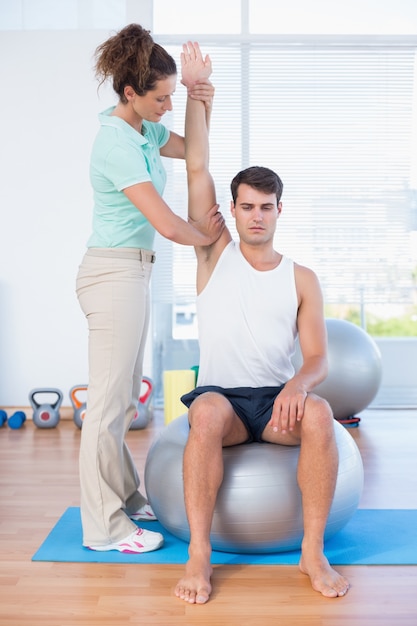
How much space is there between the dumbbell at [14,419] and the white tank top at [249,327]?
2118mm

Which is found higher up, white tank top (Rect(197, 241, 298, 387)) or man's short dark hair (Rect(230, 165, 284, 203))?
man's short dark hair (Rect(230, 165, 284, 203))

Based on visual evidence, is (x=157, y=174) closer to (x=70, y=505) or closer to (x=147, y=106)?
(x=147, y=106)

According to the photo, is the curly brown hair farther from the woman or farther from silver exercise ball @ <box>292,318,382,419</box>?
silver exercise ball @ <box>292,318,382,419</box>

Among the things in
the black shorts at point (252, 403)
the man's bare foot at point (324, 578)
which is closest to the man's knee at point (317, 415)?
the black shorts at point (252, 403)

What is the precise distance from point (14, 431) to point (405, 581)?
2.55 m

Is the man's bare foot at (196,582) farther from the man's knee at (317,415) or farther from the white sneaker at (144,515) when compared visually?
the white sneaker at (144,515)


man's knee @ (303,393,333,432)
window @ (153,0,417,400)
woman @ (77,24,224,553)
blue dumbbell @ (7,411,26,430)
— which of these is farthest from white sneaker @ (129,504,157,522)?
window @ (153,0,417,400)

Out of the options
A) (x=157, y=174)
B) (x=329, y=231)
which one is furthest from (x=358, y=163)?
(x=157, y=174)

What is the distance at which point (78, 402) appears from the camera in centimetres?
419

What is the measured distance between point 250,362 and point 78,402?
216 centimetres

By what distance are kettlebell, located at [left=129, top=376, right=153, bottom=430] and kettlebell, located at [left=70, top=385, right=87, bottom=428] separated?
0.27m

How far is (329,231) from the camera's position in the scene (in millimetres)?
4684

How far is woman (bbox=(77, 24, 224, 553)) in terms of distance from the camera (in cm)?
211

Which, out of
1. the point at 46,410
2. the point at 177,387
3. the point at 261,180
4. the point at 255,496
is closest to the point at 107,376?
the point at 255,496
